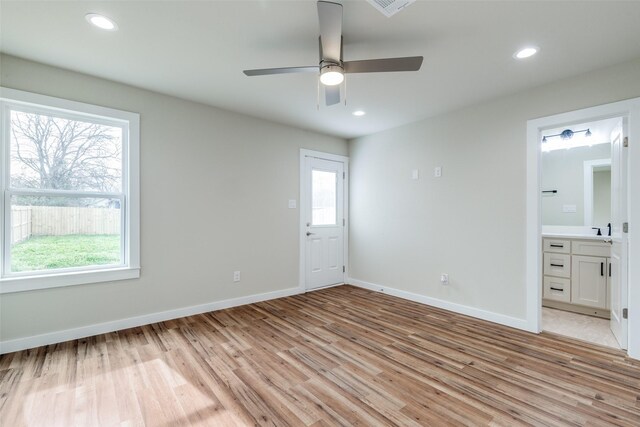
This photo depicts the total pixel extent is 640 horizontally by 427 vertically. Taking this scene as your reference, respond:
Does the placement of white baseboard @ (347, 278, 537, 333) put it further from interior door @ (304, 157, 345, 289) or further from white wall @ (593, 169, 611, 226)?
white wall @ (593, 169, 611, 226)

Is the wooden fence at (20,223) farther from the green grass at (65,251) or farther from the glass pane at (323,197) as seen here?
the glass pane at (323,197)

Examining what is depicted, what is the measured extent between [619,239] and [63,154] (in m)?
5.27

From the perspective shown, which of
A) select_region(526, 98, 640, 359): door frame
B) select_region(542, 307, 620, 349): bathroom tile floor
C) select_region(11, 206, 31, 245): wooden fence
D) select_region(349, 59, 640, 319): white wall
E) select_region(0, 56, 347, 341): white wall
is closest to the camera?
select_region(526, 98, 640, 359): door frame

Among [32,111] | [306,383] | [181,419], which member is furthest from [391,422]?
[32,111]

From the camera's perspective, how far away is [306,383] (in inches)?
82.2

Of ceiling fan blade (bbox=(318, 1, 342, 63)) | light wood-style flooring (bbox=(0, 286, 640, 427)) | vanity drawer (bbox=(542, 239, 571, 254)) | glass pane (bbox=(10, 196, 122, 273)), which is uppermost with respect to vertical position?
ceiling fan blade (bbox=(318, 1, 342, 63))

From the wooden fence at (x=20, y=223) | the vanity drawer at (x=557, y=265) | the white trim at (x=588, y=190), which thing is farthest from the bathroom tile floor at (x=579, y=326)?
the wooden fence at (x=20, y=223)

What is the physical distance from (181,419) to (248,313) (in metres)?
1.84

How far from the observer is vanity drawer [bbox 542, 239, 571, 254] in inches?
146

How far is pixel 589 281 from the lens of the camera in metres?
3.52

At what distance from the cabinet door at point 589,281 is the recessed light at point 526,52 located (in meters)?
2.66

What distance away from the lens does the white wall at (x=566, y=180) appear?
418 centimetres

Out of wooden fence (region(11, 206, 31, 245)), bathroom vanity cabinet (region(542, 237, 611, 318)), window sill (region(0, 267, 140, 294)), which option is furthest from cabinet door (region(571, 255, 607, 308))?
wooden fence (region(11, 206, 31, 245))

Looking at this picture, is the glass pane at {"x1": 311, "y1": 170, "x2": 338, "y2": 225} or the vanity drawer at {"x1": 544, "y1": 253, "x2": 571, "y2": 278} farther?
the glass pane at {"x1": 311, "y1": 170, "x2": 338, "y2": 225}
